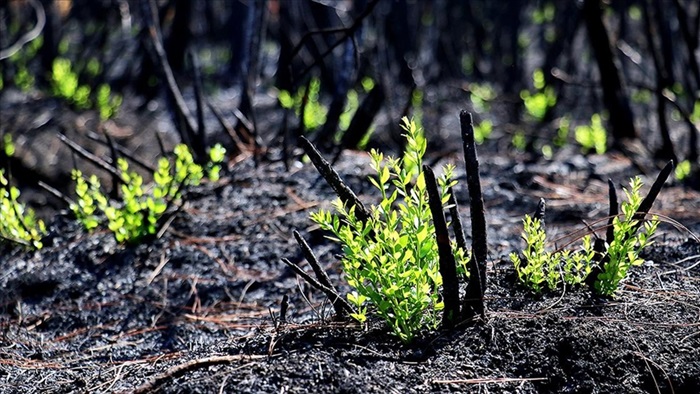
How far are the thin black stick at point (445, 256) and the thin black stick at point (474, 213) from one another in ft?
0.19

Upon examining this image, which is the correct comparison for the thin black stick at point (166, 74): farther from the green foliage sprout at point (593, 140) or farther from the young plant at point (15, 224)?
the green foliage sprout at point (593, 140)

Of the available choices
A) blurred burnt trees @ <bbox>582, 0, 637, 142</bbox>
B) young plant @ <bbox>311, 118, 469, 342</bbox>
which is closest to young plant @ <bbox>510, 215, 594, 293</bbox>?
young plant @ <bbox>311, 118, 469, 342</bbox>

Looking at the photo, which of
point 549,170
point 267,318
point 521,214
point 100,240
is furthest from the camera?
point 549,170

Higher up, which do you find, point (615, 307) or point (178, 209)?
point (615, 307)

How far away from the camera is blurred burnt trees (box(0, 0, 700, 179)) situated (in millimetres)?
5523

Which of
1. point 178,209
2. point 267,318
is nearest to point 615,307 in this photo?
point 267,318

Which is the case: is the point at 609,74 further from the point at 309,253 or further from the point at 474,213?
the point at 309,253

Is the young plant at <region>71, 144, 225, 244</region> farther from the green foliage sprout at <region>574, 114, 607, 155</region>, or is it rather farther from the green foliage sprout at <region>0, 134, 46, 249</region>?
the green foliage sprout at <region>574, 114, 607, 155</region>

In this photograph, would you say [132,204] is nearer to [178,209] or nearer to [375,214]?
[178,209]

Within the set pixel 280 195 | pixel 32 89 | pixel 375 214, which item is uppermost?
pixel 375 214

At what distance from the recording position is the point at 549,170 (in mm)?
4875

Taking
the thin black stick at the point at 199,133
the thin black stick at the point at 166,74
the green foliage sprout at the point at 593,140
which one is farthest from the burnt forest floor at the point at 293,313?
the green foliage sprout at the point at 593,140

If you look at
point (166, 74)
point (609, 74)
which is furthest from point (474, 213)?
point (609, 74)

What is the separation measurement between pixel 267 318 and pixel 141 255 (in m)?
0.89
